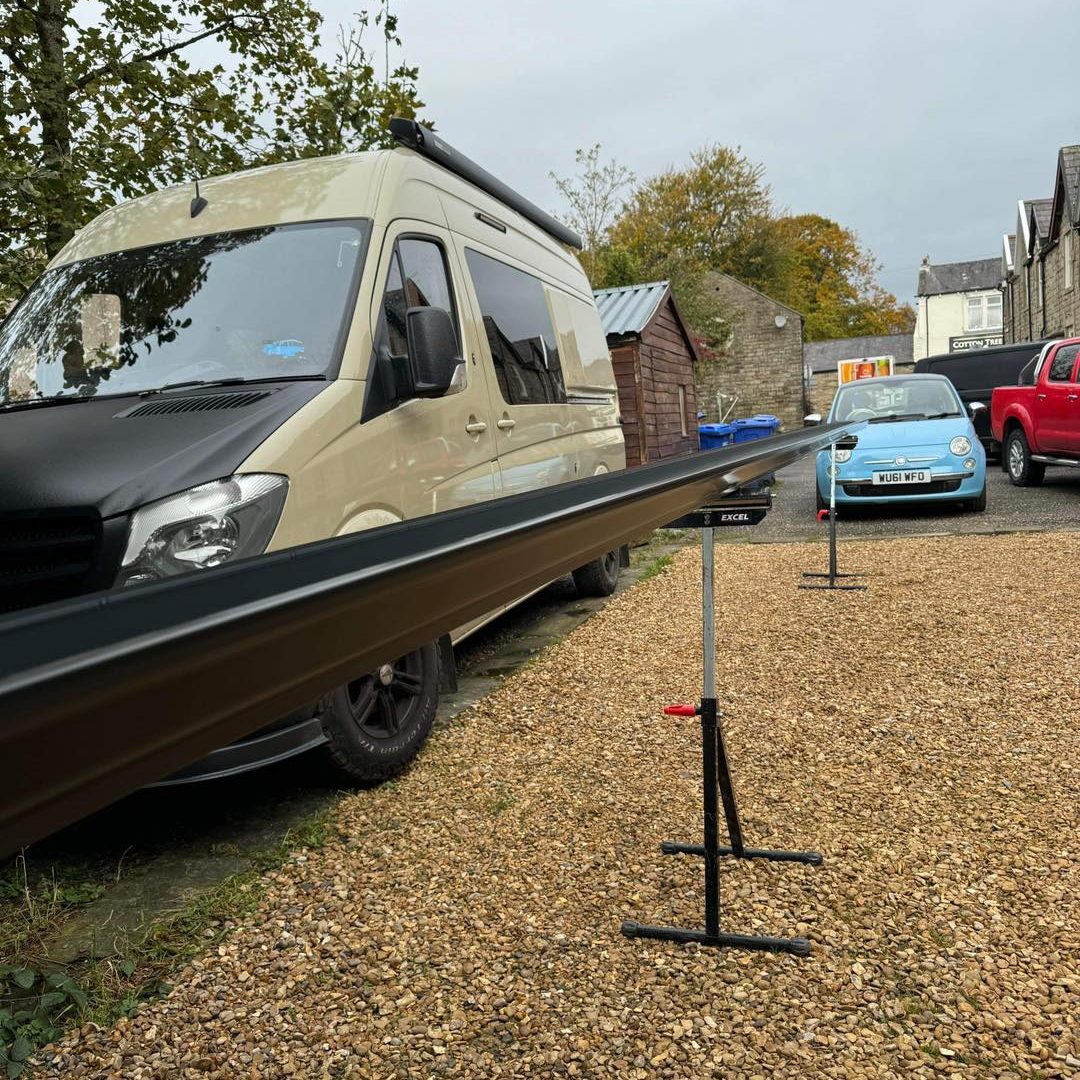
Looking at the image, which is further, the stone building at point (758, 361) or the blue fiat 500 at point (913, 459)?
the stone building at point (758, 361)

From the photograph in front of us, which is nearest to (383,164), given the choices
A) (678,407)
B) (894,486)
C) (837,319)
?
(894,486)

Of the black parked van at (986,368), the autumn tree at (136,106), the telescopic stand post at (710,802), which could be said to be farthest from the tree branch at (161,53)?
the black parked van at (986,368)

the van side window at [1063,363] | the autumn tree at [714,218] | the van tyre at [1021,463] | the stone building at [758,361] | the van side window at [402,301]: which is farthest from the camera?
the autumn tree at [714,218]

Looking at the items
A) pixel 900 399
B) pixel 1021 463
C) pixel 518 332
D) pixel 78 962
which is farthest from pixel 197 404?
pixel 1021 463

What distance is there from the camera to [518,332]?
551cm

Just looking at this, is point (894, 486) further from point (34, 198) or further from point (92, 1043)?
point (92, 1043)

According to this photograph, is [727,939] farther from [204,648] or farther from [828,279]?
[828,279]

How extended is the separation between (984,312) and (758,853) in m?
63.2

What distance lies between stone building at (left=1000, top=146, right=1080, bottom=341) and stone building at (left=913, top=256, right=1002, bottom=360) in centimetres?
1482

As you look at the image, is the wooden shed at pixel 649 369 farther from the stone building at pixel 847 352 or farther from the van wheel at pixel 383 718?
the stone building at pixel 847 352

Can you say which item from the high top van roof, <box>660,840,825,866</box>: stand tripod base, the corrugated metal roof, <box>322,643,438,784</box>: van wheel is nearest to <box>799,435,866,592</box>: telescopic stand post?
the high top van roof

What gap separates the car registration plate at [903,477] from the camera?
433 inches

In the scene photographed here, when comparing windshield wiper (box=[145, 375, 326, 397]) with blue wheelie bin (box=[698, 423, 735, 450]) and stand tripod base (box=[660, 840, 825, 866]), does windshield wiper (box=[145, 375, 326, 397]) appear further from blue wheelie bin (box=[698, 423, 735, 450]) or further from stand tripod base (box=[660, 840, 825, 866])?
blue wheelie bin (box=[698, 423, 735, 450])

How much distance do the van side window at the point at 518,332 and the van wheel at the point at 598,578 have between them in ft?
6.22
